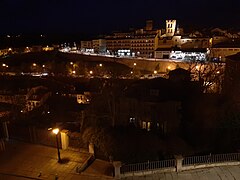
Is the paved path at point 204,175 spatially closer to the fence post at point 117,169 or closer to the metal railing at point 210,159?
the metal railing at point 210,159

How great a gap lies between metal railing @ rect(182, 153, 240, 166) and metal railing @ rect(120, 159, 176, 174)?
73 cm

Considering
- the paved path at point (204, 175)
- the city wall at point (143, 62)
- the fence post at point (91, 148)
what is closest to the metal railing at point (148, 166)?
the paved path at point (204, 175)

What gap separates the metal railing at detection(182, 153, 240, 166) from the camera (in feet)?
43.6

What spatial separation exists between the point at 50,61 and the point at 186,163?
66111 mm

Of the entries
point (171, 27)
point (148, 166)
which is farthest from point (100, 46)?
point (148, 166)

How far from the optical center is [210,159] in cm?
1334

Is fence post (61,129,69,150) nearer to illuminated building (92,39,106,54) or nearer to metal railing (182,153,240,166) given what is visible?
metal railing (182,153,240,166)

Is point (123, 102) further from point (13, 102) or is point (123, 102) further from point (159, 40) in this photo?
point (159, 40)

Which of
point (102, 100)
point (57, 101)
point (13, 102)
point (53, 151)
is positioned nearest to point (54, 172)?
point (53, 151)

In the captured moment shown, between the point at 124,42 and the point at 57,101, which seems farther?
the point at 124,42

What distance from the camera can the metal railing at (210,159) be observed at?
13.3 metres

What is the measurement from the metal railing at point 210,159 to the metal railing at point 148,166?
2.41 feet

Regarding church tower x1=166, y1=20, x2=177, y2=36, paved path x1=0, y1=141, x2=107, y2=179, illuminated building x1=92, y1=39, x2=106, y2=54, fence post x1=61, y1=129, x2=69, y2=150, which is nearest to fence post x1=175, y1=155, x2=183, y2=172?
paved path x1=0, y1=141, x2=107, y2=179

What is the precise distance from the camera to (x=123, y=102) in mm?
15836
